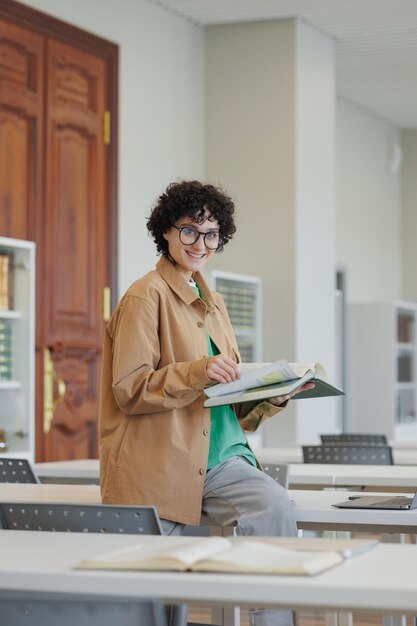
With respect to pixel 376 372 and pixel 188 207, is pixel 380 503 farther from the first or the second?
pixel 376 372

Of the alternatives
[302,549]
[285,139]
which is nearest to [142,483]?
[302,549]

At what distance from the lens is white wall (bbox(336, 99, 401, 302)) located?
11.1 metres

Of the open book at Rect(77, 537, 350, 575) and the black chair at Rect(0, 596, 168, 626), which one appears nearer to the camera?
the open book at Rect(77, 537, 350, 575)

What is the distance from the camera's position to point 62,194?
715 cm

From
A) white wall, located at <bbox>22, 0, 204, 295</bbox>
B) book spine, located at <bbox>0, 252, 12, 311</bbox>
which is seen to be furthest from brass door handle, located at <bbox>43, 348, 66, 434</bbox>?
white wall, located at <bbox>22, 0, 204, 295</bbox>

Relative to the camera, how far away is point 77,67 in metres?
7.38

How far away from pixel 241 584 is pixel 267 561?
5.1 inches

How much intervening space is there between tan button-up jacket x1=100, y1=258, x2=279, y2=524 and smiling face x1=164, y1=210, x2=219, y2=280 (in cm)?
13

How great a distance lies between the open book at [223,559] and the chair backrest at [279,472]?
1.87 metres

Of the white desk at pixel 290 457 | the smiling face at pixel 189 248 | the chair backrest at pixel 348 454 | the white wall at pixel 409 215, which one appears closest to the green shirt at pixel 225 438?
the smiling face at pixel 189 248

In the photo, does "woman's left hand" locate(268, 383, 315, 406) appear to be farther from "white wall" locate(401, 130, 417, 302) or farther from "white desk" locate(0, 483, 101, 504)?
"white wall" locate(401, 130, 417, 302)

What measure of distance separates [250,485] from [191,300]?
0.55 meters

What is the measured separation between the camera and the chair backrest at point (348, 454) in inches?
217

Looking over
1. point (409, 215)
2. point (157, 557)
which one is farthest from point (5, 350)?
point (409, 215)
